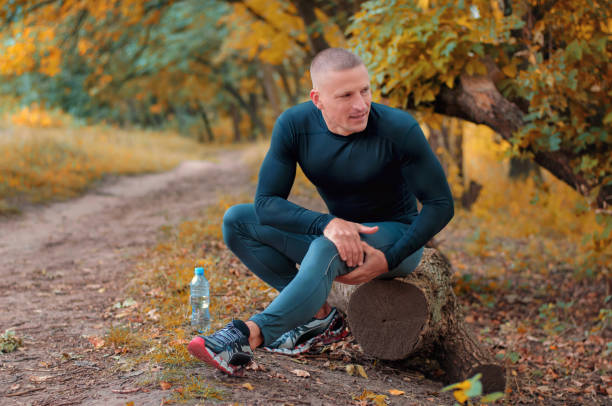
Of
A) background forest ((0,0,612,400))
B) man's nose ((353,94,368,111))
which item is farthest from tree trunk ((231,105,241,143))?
man's nose ((353,94,368,111))

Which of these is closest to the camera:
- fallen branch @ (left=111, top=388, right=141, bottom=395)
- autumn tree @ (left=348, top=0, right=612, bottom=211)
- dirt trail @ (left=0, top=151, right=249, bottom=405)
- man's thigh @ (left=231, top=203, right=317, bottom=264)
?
fallen branch @ (left=111, top=388, right=141, bottom=395)

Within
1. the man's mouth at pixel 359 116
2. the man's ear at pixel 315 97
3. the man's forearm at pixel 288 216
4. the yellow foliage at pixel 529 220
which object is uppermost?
the man's ear at pixel 315 97

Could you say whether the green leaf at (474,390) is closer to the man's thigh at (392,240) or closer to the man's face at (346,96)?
the man's thigh at (392,240)

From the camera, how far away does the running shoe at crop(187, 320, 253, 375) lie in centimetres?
270

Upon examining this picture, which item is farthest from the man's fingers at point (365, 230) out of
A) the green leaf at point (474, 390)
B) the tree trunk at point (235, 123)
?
the tree trunk at point (235, 123)

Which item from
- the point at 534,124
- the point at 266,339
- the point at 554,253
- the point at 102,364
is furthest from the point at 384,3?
the point at 554,253

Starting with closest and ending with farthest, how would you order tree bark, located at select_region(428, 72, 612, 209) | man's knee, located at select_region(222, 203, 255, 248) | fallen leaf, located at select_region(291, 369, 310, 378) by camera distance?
fallen leaf, located at select_region(291, 369, 310, 378)
man's knee, located at select_region(222, 203, 255, 248)
tree bark, located at select_region(428, 72, 612, 209)

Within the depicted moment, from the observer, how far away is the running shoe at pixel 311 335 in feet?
11.6

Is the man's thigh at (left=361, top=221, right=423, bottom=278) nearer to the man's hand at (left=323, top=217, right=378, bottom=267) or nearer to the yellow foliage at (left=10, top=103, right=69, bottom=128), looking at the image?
the man's hand at (left=323, top=217, right=378, bottom=267)

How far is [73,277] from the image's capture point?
549 cm

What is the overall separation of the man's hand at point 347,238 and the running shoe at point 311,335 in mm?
838

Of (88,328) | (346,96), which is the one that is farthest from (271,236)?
(88,328)

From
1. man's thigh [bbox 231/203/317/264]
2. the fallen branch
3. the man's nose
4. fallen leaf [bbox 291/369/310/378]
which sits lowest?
fallen leaf [bbox 291/369/310/378]

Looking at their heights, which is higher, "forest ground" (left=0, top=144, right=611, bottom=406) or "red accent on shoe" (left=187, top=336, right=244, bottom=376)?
"red accent on shoe" (left=187, top=336, right=244, bottom=376)
